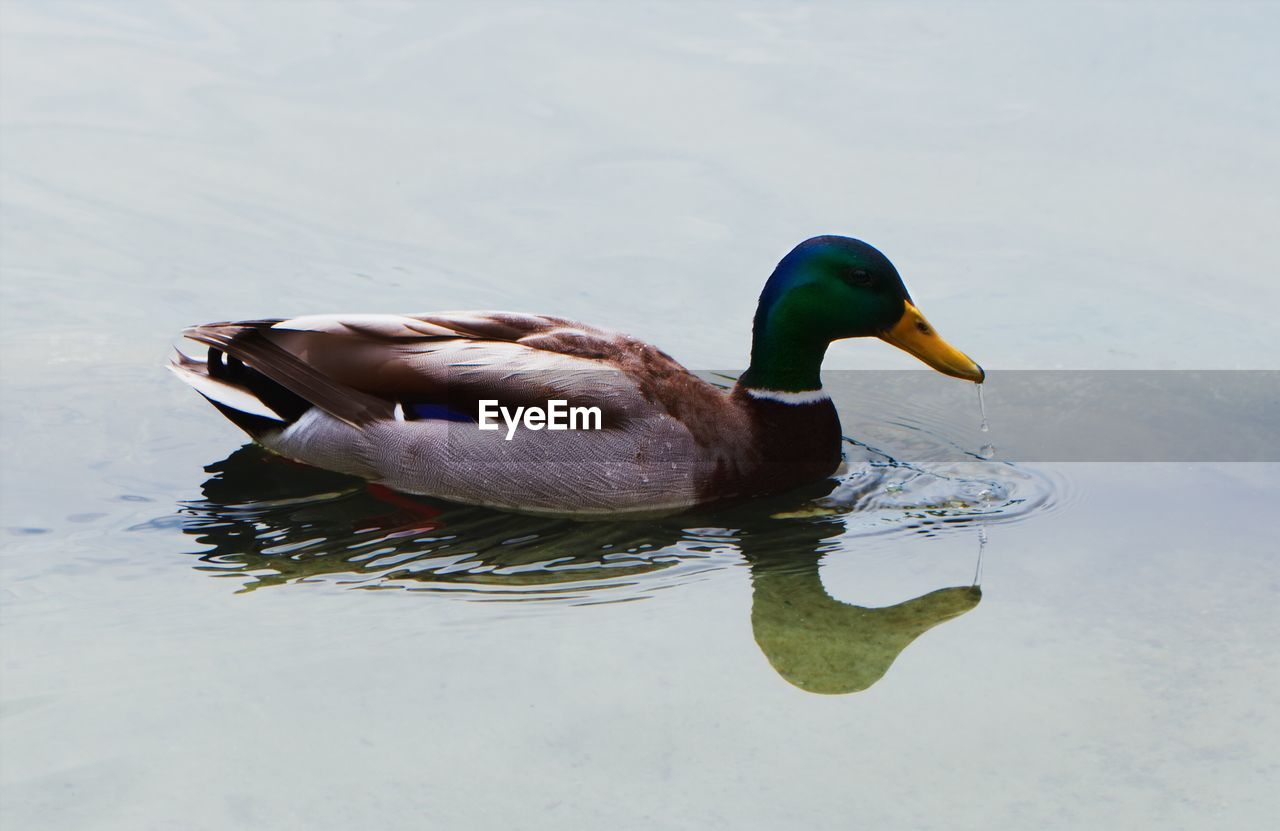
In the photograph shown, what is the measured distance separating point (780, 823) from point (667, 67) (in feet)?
21.2

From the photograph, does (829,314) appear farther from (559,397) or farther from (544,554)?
(544,554)

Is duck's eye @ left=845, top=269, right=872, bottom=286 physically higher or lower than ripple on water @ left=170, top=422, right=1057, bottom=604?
higher

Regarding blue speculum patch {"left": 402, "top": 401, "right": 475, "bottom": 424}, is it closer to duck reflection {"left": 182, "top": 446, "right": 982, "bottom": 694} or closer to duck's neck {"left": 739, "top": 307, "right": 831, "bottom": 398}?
duck reflection {"left": 182, "top": 446, "right": 982, "bottom": 694}

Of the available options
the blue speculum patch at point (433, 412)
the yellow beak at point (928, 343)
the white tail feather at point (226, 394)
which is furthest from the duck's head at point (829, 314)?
the white tail feather at point (226, 394)

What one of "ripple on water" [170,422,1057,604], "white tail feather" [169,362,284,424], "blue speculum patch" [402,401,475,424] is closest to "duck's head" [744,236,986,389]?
"ripple on water" [170,422,1057,604]

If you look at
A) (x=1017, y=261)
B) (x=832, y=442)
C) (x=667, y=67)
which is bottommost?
(x=832, y=442)

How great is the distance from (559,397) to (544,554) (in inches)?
22.4

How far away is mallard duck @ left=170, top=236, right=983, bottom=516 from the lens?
605 centimetres

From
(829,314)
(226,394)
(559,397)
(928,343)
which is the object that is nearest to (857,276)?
(829,314)

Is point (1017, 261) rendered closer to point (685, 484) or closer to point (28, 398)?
point (685, 484)

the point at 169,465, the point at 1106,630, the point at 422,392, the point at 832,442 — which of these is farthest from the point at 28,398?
the point at 1106,630

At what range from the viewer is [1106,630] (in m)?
5.18

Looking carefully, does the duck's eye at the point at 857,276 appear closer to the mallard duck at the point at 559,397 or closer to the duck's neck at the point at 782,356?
the mallard duck at the point at 559,397

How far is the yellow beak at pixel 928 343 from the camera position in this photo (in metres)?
6.31
